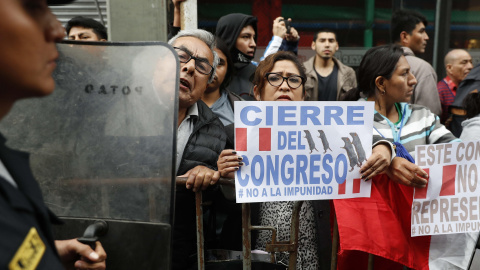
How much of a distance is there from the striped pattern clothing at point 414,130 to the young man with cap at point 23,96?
2.28 metres

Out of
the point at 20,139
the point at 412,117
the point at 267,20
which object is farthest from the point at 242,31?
the point at 267,20

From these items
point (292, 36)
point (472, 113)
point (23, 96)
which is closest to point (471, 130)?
point (472, 113)

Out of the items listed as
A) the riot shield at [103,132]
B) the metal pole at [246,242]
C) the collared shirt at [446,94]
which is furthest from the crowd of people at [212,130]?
the collared shirt at [446,94]

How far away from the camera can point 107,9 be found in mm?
6684

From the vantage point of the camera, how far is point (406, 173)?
8.84ft

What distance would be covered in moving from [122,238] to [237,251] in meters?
1.01

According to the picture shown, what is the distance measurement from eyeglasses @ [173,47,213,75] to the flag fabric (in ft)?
3.48

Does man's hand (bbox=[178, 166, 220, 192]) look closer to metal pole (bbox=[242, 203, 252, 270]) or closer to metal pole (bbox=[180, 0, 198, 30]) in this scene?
metal pole (bbox=[242, 203, 252, 270])

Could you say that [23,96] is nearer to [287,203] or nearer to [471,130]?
[287,203]

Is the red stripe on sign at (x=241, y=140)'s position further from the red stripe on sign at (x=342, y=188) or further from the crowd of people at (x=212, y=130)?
the red stripe on sign at (x=342, y=188)

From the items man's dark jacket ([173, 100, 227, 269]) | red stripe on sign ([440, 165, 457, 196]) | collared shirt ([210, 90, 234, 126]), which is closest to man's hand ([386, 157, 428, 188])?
red stripe on sign ([440, 165, 457, 196])

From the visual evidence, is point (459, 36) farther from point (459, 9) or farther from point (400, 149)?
point (400, 149)

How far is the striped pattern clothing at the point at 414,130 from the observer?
122 inches

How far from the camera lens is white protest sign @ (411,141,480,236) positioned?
2.76 meters
